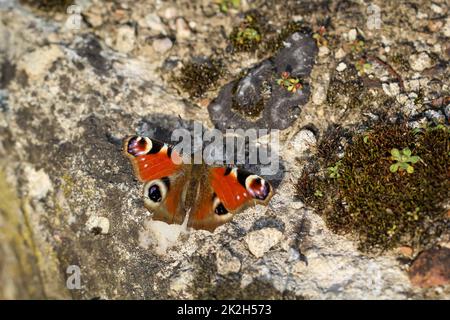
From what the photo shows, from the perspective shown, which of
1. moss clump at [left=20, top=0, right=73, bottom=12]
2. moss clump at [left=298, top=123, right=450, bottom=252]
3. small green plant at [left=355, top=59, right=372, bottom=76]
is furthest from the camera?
moss clump at [left=20, top=0, right=73, bottom=12]

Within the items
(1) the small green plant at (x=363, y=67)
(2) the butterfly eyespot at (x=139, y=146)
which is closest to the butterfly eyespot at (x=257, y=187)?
(2) the butterfly eyespot at (x=139, y=146)

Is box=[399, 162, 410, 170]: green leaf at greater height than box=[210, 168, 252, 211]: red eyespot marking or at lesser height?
greater

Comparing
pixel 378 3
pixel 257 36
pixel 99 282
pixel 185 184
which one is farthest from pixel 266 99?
pixel 99 282

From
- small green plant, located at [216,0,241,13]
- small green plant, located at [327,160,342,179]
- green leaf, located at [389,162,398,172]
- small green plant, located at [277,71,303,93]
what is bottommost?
small green plant, located at [327,160,342,179]

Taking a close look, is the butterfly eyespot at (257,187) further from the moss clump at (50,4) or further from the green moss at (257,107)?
the moss clump at (50,4)

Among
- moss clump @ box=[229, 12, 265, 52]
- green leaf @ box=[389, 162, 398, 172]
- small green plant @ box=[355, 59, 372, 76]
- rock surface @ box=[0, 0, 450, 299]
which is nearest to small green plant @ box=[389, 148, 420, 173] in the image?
green leaf @ box=[389, 162, 398, 172]

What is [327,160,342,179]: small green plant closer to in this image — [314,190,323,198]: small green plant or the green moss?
[314,190,323,198]: small green plant

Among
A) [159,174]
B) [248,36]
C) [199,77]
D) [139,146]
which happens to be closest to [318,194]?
[159,174]
